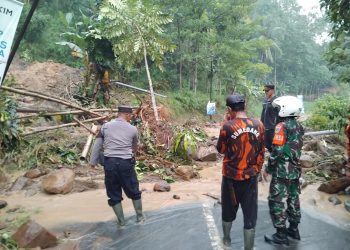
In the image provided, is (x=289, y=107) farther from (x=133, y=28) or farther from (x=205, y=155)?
(x=133, y=28)

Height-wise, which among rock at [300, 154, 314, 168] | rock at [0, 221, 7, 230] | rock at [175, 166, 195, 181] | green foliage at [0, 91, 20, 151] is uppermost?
green foliage at [0, 91, 20, 151]

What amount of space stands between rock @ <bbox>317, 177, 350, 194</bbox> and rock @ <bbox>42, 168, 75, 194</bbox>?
4.86 metres

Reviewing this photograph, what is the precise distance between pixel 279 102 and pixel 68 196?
14.5ft

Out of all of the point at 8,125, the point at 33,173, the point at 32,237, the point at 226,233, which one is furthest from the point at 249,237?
the point at 8,125

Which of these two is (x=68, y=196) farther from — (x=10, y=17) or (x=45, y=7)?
(x=45, y=7)

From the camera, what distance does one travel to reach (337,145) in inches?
492

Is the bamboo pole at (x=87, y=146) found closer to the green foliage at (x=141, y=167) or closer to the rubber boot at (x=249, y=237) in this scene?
the green foliage at (x=141, y=167)

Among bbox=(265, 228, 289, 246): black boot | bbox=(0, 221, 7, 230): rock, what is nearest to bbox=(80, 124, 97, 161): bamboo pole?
bbox=(0, 221, 7, 230): rock

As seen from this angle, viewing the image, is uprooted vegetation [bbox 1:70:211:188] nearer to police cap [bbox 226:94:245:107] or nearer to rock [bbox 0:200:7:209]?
rock [bbox 0:200:7:209]

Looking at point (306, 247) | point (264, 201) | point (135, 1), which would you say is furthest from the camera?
point (135, 1)

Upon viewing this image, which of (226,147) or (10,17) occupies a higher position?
(10,17)

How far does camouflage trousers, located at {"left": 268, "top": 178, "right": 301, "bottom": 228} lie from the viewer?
15.5 feet

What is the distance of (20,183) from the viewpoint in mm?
7637

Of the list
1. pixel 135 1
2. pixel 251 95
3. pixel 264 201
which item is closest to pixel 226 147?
pixel 264 201
